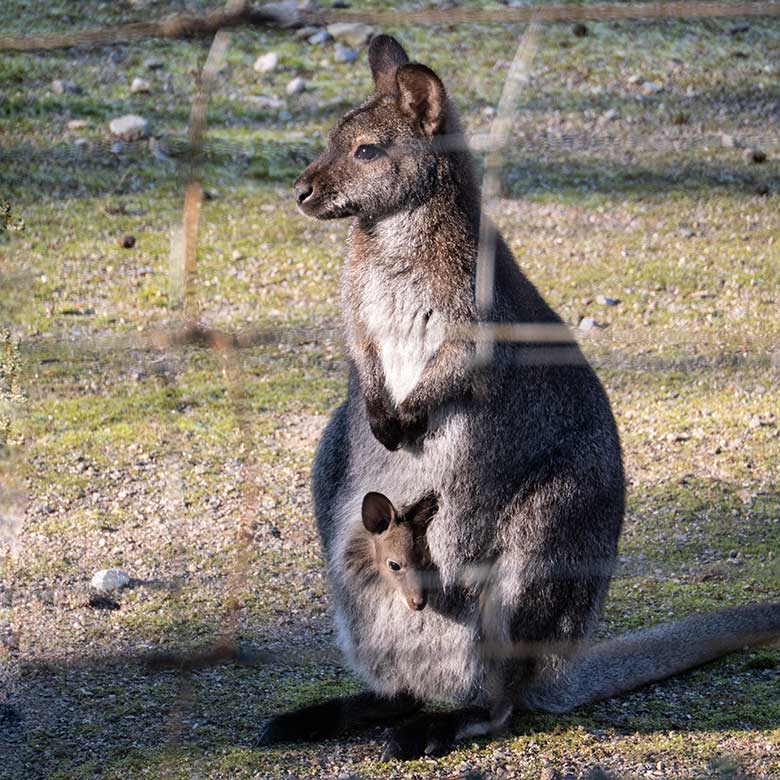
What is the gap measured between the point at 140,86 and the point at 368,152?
4.27 meters

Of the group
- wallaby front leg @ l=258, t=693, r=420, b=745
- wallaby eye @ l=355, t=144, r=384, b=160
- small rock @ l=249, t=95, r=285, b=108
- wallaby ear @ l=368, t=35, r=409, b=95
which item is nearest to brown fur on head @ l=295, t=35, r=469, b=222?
wallaby eye @ l=355, t=144, r=384, b=160

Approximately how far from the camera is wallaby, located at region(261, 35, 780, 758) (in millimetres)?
3037

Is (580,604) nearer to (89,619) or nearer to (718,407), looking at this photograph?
(89,619)

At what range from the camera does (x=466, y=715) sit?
311cm

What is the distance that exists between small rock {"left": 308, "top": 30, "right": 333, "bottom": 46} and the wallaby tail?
4.89m

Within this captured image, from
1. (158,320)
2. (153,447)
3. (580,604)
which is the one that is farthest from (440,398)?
(158,320)

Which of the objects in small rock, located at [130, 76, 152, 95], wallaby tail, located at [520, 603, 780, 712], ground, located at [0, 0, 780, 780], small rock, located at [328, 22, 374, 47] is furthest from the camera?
small rock, located at [328, 22, 374, 47]

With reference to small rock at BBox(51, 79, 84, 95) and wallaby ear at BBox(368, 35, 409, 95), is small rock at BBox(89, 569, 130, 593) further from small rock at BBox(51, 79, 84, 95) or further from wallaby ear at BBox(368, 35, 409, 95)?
small rock at BBox(51, 79, 84, 95)

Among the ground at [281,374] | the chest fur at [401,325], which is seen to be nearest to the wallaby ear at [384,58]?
the chest fur at [401,325]

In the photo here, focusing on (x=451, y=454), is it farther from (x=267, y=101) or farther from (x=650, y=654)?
(x=267, y=101)

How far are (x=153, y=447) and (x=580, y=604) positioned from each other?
213cm

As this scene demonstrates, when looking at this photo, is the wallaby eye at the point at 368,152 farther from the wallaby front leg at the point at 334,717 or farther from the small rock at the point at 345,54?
the small rock at the point at 345,54

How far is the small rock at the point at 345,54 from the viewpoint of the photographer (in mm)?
7477

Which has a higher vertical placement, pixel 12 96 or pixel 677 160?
pixel 12 96
